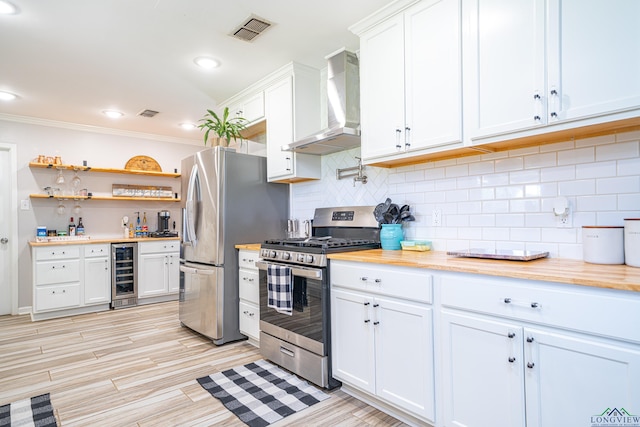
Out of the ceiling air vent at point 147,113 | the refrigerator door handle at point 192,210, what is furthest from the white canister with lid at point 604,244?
the ceiling air vent at point 147,113

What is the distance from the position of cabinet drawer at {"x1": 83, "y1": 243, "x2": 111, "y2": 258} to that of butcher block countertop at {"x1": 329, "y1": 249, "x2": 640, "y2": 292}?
3963 millimetres

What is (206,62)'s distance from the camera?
3074mm

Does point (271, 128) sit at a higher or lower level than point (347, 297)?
higher

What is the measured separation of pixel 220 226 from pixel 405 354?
1991mm

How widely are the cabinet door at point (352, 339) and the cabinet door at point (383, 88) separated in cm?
99

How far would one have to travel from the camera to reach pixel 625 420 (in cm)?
118

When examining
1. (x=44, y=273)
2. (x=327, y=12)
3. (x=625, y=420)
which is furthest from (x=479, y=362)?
(x=44, y=273)

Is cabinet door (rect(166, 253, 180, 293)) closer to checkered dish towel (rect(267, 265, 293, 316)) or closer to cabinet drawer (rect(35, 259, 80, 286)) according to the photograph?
cabinet drawer (rect(35, 259, 80, 286))

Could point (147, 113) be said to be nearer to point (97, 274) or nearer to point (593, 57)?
point (97, 274)

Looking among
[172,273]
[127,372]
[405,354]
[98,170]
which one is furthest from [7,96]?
[405,354]

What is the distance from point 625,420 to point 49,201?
5848mm

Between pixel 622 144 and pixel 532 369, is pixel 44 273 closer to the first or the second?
pixel 532 369

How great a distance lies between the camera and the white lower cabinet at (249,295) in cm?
304

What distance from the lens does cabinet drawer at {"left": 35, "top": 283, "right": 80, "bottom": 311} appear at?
412 cm
